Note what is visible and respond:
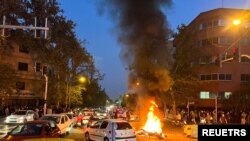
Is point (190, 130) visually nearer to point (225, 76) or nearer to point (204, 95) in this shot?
point (225, 76)

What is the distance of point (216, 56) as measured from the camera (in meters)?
60.6

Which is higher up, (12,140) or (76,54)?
(76,54)

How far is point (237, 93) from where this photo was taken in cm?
5219

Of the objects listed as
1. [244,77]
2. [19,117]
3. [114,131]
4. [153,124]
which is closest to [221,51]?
[244,77]

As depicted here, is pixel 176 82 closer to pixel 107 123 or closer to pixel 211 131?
pixel 107 123

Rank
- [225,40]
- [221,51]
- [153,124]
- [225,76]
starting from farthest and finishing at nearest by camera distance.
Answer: [225,40]
[225,76]
[221,51]
[153,124]

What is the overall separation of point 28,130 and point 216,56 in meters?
45.7

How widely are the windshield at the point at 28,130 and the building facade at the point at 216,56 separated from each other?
42.5 meters

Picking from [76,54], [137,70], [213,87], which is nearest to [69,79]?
[76,54]

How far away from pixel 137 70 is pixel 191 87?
1644 cm

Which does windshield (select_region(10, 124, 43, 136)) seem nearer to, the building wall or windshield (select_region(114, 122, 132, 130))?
windshield (select_region(114, 122, 132, 130))

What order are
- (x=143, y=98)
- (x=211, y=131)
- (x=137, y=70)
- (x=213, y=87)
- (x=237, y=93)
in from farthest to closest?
(x=213, y=87) → (x=237, y=93) → (x=137, y=70) → (x=143, y=98) → (x=211, y=131)

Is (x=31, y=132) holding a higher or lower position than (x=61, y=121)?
higher

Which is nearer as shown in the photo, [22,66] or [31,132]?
[31,132]
